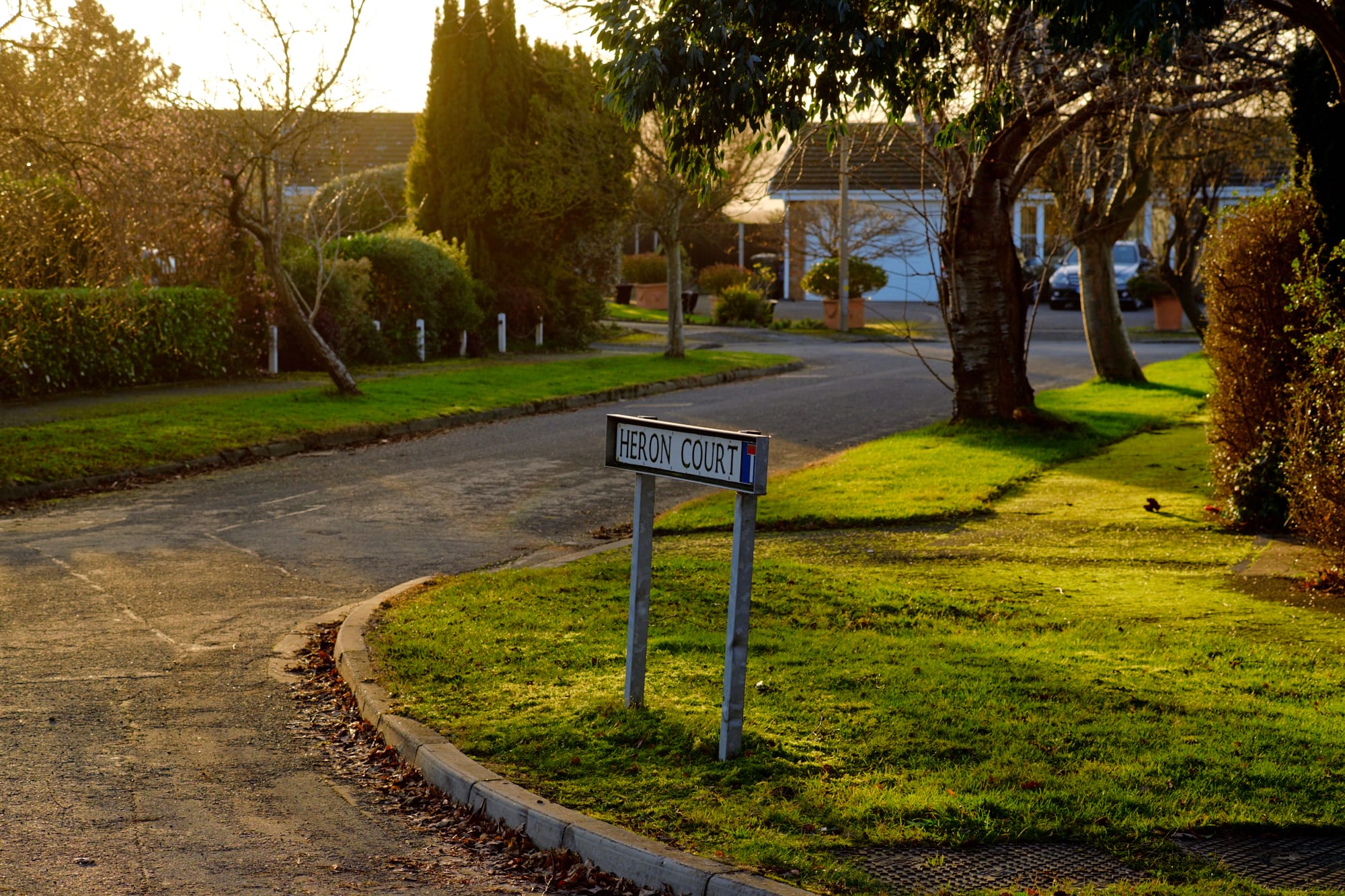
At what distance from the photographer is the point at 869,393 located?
72.0ft

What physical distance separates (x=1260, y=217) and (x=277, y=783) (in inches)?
317

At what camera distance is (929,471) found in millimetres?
13633

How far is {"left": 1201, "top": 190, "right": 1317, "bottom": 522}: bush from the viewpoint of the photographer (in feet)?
32.4

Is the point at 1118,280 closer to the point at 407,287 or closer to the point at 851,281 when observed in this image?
the point at 851,281

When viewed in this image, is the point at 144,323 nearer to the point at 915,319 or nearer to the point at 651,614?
the point at 651,614

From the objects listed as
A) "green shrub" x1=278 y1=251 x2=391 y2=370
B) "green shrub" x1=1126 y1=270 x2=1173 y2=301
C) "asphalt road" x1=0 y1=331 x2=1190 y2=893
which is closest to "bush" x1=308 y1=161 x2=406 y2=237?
"green shrub" x1=278 y1=251 x2=391 y2=370

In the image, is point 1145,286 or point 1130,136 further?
point 1145,286

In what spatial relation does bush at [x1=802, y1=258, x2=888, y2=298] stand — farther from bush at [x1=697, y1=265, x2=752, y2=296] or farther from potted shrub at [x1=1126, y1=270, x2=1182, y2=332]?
potted shrub at [x1=1126, y1=270, x2=1182, y2=332]

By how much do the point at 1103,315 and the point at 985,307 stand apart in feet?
26.0

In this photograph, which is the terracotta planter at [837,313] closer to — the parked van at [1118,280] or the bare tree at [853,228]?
the bare tree at [853,228]

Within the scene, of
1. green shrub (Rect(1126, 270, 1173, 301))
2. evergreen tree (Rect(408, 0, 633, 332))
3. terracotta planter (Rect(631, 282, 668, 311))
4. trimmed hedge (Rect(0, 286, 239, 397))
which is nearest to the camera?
trimmed hedge (Rect(0, 286, 239, 397))

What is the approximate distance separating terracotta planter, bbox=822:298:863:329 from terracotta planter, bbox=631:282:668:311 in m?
9.51

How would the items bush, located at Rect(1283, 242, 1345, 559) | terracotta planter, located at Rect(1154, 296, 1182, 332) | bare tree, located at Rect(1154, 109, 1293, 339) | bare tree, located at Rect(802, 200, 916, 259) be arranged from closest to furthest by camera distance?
bush, located at Rect(1283, 242, 1345, 559) < bare tree, located at Rect(1154, 109, 1293, 339) < terracotta planter, located at Rect(1154, 296, 1182, 332) < bare tree, located at Rect(802, 200, 916, 259)

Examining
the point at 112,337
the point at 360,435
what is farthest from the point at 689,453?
the point at 112,337
